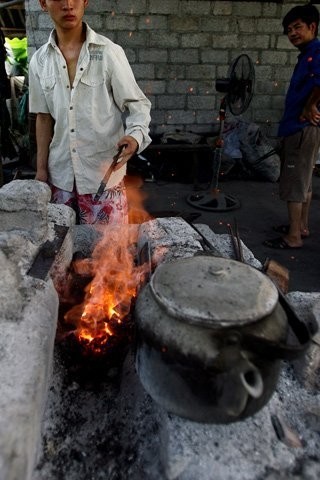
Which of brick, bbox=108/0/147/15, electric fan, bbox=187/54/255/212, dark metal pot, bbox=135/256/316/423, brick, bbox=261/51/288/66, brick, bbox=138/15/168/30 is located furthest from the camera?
brick, bbox=261/51/288/66

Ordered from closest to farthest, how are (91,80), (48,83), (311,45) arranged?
1. (91,80)
2. (48,83)
3. (311,45)

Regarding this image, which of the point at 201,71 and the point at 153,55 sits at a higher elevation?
the point at 153,55

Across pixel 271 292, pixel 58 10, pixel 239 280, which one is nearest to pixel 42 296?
pixel 239 280

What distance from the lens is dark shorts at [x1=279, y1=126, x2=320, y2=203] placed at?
15.7 feet

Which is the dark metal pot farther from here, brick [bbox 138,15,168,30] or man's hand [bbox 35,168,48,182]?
brick [bbox 138,15,168,30]

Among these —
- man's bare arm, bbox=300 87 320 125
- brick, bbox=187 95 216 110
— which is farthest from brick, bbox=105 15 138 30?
man's bare arm, bbox=300 87 320 125

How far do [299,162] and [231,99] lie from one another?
1.84 m

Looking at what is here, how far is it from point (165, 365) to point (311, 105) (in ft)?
13.5

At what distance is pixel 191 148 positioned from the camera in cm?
743

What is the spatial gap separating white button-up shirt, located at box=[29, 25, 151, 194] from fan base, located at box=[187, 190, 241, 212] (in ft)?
11.5

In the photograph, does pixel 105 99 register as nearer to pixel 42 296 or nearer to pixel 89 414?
pixel 42 296

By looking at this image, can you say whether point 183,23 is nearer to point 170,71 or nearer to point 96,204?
point 170,71

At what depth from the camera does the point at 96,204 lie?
10.9 ft

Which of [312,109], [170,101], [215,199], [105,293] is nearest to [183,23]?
[170,101]
